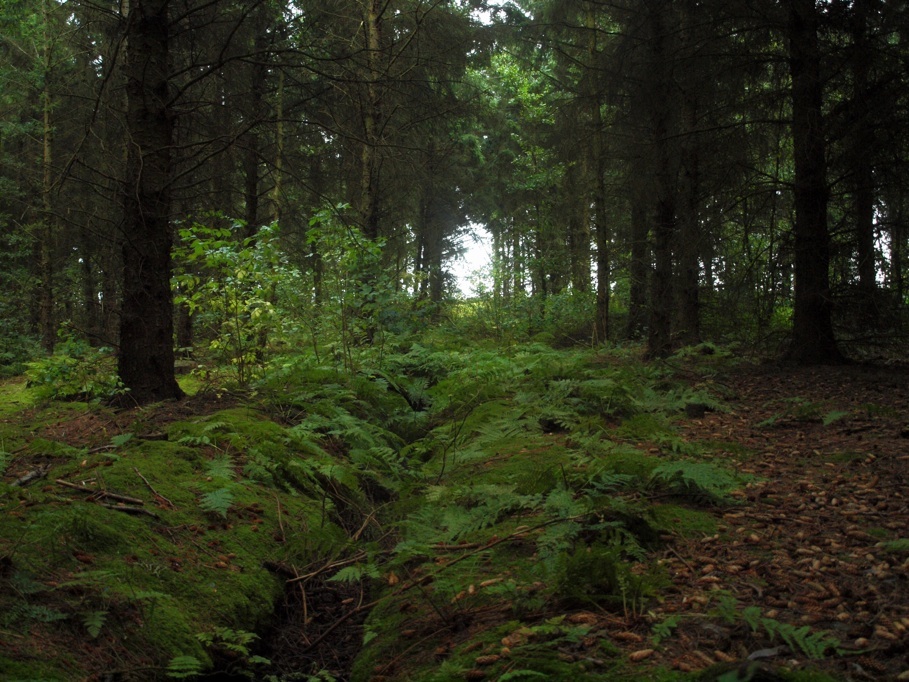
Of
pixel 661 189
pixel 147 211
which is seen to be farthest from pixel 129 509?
pixel 661 189

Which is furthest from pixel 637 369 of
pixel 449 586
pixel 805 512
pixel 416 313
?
pixel 449 586

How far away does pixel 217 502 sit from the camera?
369 centimetres

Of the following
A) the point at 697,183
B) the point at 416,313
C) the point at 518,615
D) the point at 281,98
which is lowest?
the point at 518,615

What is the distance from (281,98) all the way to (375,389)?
33.5 ft

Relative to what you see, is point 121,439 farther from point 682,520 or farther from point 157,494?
point 682,520

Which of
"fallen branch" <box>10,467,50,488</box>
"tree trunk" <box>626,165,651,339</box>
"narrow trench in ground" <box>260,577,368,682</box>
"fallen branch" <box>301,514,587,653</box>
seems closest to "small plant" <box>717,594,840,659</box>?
"fallen branch" <box>301,514,587,653</box>

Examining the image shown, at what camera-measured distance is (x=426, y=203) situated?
25734 mm

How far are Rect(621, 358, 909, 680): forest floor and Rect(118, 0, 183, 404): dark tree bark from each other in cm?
537

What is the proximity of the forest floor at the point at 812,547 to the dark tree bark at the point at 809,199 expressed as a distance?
249 centimetres

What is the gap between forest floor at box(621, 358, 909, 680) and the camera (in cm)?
204

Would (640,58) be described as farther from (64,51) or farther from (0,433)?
(64,51)

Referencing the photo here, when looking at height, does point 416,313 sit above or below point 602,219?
below

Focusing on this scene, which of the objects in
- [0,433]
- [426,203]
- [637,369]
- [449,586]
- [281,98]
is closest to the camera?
[449,586]

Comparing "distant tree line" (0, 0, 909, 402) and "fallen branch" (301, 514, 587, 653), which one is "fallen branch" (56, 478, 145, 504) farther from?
"distant tree line" (0, 0, 909, 402)
